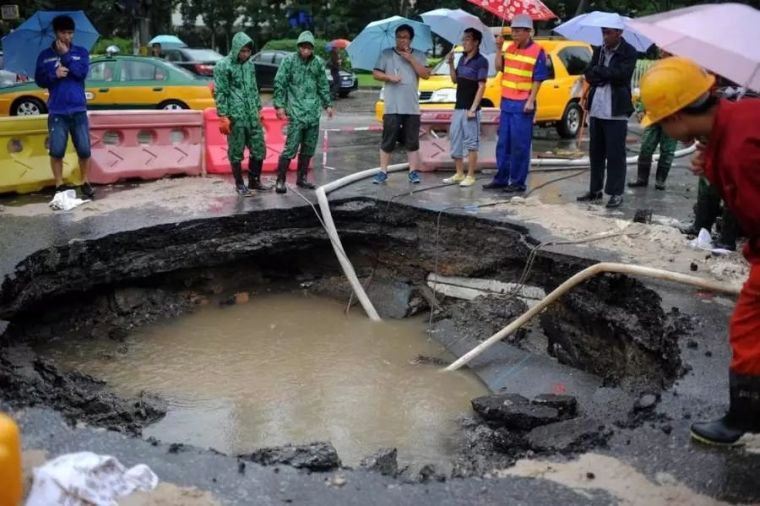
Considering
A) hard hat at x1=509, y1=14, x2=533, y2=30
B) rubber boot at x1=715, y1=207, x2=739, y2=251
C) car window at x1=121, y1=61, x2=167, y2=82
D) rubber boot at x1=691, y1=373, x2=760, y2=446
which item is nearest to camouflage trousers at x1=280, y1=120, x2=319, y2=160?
hard hat at x1=509, y1=14, x2=533, y2=30

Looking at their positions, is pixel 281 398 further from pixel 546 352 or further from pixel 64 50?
pixel 64 50

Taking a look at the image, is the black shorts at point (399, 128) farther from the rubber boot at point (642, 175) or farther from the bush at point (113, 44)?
the bush at point (113, 44)

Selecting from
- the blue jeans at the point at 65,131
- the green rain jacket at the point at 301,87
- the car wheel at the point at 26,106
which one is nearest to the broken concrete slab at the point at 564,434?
the green rain jacket at the point at 301,87

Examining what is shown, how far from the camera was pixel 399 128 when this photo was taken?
9133 millimetres

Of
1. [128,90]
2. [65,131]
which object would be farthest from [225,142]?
[128,90]

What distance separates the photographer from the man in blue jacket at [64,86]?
25.5 ft

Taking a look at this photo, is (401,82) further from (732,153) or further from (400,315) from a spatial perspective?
(732,153)

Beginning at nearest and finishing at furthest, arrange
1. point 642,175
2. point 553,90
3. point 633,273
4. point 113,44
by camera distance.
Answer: point 633,273
point 642,175
point 553,90
point 113,44

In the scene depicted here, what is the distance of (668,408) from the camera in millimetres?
4191

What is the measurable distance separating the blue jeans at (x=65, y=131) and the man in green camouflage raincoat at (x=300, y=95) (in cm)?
214

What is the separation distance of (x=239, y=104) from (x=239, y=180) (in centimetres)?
89

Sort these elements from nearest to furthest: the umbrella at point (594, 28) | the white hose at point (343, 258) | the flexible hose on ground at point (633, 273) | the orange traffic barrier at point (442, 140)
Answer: the flexible hose on ground at point (633, 273)
the white hose at point (343, 258)
the umbrella at point (594, 28)
the orange traffic barrier at point (442, 140)

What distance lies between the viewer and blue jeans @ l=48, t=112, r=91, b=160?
8023 mm

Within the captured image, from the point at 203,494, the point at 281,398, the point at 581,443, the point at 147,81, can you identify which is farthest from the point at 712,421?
the point at 147,81
